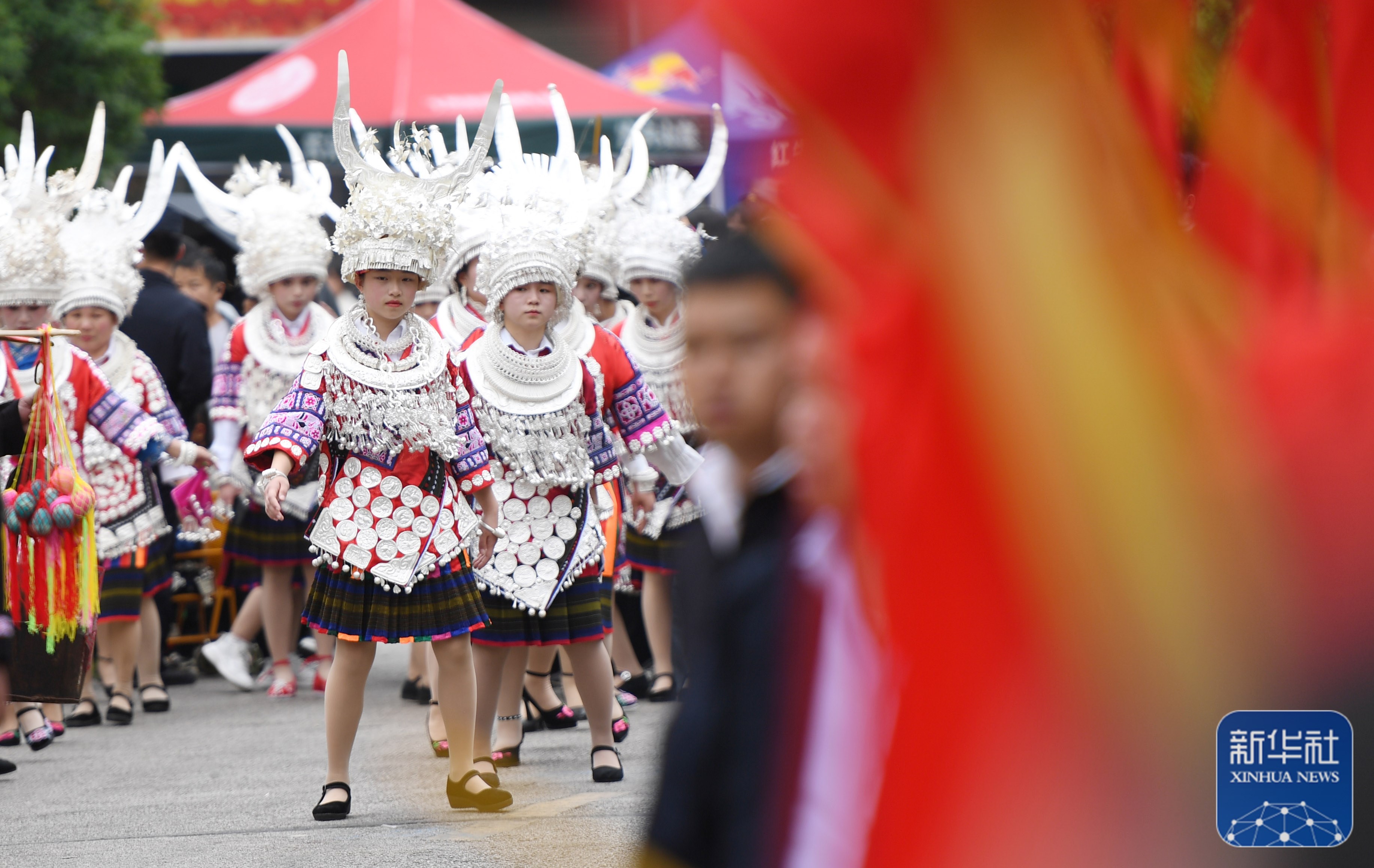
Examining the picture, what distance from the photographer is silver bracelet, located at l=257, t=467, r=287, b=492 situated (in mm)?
5448

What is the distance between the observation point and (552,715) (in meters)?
7.80

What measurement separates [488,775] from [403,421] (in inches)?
50.6

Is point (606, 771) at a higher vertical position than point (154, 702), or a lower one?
higher

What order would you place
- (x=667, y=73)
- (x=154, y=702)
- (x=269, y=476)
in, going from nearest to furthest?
(x=667, y=73), (x=269, y=476), (x=154, y=702)

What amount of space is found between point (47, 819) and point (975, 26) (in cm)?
559

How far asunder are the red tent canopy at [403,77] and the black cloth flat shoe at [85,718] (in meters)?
5.12

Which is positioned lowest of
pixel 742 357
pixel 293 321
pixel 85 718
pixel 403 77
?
pixel 85 718

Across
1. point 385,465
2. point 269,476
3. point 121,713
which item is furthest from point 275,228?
point 269,476

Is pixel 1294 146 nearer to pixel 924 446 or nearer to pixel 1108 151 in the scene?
pixel 1108 151

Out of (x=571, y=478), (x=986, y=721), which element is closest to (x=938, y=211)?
(x=986, y=721)

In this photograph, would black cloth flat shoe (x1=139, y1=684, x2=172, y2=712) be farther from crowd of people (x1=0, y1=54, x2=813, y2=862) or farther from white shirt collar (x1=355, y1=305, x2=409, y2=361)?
white shirt collar (x1=355, y1=305, x2=409, y2=361)

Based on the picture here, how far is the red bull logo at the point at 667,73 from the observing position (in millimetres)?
1284

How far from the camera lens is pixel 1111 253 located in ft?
4.62

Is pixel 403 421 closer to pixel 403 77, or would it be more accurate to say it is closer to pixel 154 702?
pixel 154 702
